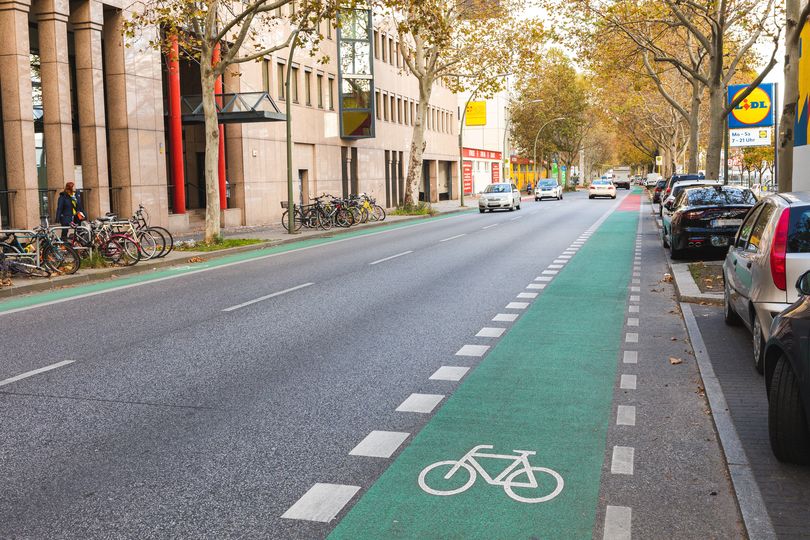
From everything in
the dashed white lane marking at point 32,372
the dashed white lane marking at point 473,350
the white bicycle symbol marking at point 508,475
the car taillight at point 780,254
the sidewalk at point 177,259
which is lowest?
the sidewalk at point 177,259

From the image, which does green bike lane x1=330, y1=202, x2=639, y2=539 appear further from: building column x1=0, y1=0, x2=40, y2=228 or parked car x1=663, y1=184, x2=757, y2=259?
building column x1=0, y1=0, x2=40, y2=228

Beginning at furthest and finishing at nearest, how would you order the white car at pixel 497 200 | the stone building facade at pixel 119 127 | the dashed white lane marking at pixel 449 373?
1. the white car at pixel 497 200
2. the stone building facade at pixel 119 127
3. the dashed white lane marking at pixel 449 373

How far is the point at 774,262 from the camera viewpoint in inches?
295

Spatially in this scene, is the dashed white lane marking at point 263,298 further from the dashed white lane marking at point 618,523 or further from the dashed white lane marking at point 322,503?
the dashed white lane marking at point 618,523

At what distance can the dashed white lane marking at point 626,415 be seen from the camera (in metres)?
6.16

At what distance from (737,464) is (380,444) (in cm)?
211

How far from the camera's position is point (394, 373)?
7836mm

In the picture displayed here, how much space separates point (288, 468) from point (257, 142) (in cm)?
3106

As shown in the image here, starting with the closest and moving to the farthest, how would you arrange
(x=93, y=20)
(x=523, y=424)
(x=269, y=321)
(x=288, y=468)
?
(x=288, y=468) < (x=523, y=424) < (x=269, y=321) < (x=93, y=20)

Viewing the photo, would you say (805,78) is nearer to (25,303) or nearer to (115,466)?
(25,303)

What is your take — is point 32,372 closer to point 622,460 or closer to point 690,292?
point 622,460

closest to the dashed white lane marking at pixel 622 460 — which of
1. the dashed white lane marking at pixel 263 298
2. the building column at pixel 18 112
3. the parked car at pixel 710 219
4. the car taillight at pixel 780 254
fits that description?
the car taillight at pixel 780 254

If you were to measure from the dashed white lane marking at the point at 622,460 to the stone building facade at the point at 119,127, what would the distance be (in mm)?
19946

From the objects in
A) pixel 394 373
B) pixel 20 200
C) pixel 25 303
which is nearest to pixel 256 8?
pixel 20 200
